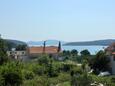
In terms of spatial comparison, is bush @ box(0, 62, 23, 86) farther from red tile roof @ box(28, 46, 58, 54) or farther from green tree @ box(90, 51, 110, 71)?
red tile roof @ box(28, 46, 58, 54)

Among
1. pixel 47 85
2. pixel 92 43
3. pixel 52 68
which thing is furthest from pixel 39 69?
pixel 92 43

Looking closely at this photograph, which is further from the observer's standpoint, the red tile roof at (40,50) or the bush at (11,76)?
the red tile roof at (40,50)

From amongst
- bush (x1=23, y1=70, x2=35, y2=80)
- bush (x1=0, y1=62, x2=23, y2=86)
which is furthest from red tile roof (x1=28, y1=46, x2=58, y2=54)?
bush (x1=0, y1=62, x2=23, y2=86)

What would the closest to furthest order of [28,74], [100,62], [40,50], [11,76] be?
[11,76], [28,74], [100,62], [40,50]

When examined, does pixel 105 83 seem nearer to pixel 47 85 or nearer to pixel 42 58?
pixel 47 85

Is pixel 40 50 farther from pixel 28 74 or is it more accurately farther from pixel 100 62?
pixel 28 74

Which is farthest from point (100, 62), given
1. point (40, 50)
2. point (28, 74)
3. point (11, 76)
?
point (40, 50)

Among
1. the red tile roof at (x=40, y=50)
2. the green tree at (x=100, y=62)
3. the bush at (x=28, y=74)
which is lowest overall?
the bush at (x=28, y=74)

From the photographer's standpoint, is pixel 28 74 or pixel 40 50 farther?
pixel 40 50

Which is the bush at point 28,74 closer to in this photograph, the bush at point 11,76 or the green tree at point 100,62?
the bush at point 11,76

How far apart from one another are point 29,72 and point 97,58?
11927 millimetres

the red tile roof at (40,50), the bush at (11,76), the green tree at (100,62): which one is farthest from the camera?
the red tile roof at (40,50)

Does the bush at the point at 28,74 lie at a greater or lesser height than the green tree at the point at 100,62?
lesser

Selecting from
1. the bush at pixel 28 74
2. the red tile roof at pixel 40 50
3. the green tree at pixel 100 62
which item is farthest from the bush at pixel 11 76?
the red tile roof at pixel 40 50
